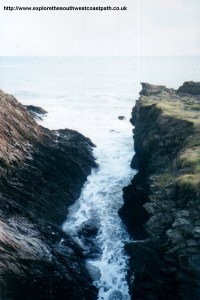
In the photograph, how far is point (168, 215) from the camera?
833 inches

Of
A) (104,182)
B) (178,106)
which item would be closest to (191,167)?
(104,182)

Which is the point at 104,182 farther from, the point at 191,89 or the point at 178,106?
the point at 191,89

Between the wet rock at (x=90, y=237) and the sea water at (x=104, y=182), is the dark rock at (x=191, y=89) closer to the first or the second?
the sea water at (x=104, y=182)

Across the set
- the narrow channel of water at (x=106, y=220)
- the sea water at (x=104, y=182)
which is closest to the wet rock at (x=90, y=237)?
the narrow channel of water at (x=106, y=220)

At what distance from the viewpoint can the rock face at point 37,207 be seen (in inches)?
767

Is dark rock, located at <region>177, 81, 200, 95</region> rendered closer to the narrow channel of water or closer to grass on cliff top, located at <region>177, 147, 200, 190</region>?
the narrow channel of water

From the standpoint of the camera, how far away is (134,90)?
128 m

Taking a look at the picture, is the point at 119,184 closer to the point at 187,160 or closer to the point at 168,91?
the point at 187,160

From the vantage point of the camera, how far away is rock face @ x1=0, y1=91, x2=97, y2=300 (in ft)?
63.9

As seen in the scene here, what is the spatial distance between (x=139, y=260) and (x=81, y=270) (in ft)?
16.1

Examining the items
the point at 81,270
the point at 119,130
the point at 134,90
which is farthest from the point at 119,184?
the point at 134,90

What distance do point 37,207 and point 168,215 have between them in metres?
12.6

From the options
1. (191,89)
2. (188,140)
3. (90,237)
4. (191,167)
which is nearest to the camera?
(191,167)

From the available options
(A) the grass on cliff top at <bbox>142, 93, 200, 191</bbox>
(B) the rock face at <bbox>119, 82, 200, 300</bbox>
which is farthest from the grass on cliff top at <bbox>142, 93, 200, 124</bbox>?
(B) the rock face at <bbox>119, 82, 200, 300</bbox>
